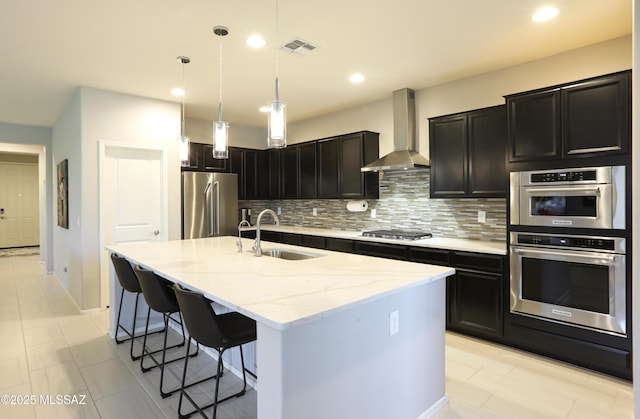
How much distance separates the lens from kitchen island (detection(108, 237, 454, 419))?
144cm

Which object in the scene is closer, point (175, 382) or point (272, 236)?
point (175, 382)

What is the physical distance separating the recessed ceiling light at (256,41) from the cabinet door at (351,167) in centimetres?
198

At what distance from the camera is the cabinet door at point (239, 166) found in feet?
18.8

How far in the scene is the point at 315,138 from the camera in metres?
5.74

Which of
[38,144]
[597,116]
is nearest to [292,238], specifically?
[597,116]

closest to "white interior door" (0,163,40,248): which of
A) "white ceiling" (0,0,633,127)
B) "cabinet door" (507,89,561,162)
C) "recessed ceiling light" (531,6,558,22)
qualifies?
"white ceiling" (0,0,633,127)

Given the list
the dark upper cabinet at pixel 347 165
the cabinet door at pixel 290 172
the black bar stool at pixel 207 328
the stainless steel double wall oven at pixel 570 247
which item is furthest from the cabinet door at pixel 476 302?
the cabinet door at pixel 290 172

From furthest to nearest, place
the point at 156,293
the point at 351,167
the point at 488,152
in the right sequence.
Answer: the point at 351,167, the point at 488,152, the point at 156,293

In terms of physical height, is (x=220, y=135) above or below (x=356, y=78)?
below

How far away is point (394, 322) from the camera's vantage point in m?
1.90

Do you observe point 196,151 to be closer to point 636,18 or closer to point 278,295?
point 278,295

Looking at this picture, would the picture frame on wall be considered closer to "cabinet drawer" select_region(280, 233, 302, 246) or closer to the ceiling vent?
"cabinet drawer" select_region(280, 233, 302, 246)

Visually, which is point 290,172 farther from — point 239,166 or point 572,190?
point 572,190

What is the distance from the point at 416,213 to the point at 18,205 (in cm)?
1097
